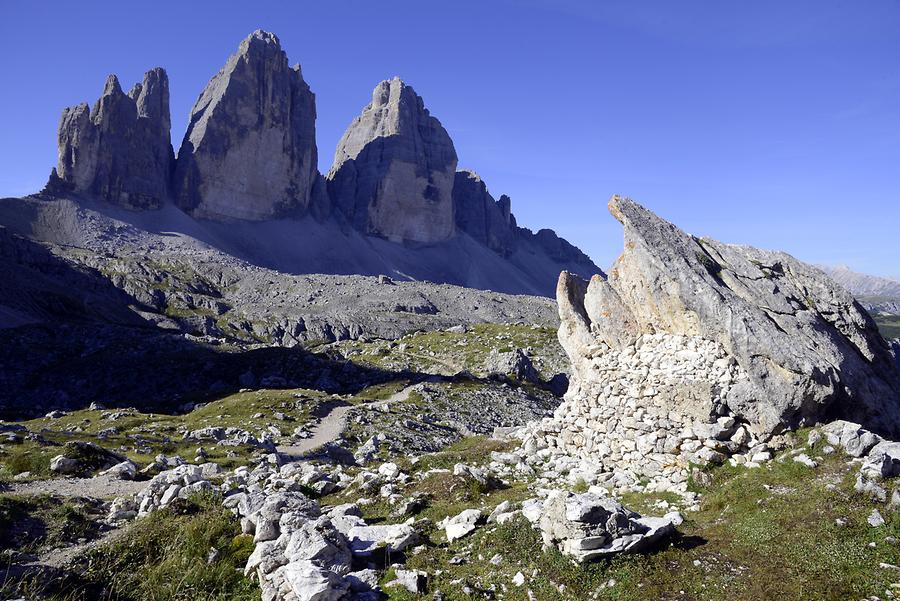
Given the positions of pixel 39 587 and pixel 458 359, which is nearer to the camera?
pixel 39 587

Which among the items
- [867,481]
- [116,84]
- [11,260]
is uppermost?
[116,84]

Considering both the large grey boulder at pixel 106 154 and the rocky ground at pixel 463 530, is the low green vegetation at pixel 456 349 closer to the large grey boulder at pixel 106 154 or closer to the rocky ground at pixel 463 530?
the rocky ground at pixel 463 530

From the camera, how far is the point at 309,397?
5166cm

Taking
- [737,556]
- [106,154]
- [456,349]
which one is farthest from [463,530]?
[106,154]

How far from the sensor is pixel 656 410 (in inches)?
760

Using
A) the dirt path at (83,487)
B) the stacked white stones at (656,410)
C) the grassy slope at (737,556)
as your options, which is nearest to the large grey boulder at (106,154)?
the dirt path at (83,487)

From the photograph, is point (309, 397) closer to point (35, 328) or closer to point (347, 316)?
point (35, 328)

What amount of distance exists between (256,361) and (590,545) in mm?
68497

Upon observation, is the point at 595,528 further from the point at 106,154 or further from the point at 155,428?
the point at 106,154

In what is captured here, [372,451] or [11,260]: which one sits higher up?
[11,260]

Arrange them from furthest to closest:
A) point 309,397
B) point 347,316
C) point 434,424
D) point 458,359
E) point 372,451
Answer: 1. point 347,316
2. point 458,359
3. point 309,397
4. point 434,424
5. point 372,451

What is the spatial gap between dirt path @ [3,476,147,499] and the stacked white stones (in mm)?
16629

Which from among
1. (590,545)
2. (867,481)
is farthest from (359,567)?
(867,481)

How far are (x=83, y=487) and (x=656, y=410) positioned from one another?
2128 centimetres
